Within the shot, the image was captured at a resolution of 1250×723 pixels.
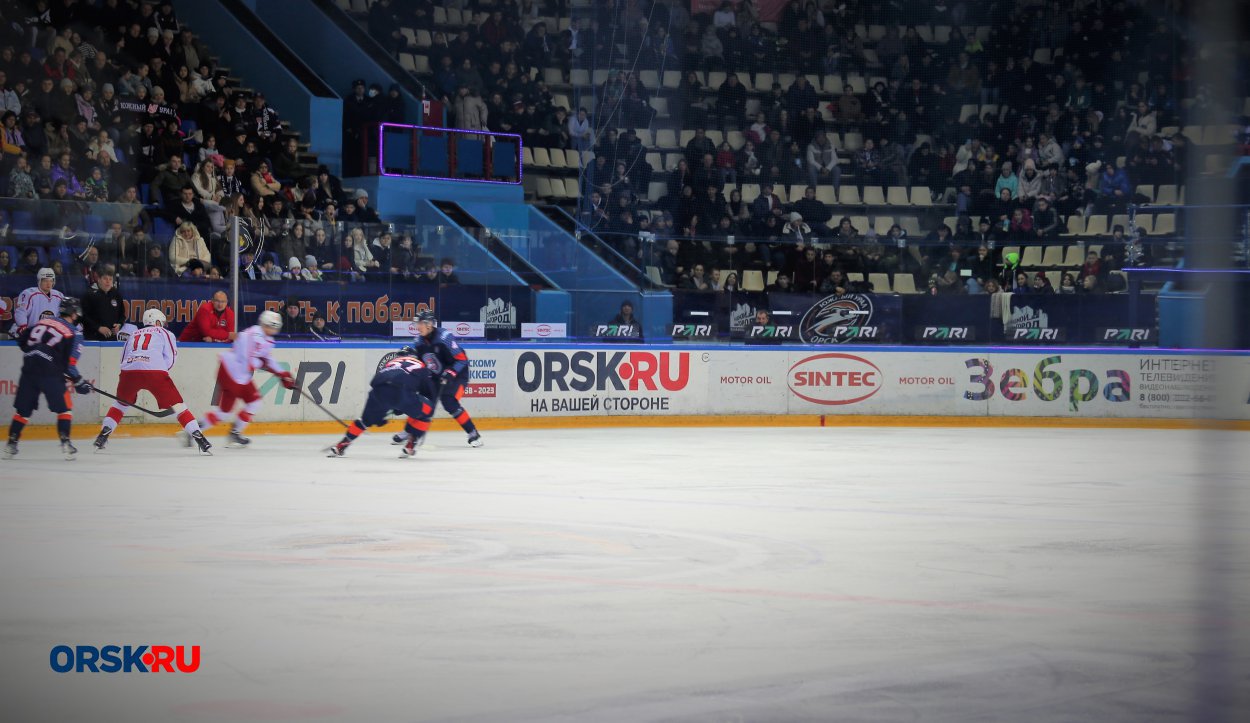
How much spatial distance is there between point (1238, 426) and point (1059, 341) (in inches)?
104

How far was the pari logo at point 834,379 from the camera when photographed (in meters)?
18.9

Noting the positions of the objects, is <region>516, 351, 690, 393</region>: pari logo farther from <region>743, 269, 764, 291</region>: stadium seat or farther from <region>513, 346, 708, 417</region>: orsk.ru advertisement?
<region>743, 269, 764, 291</region>: stadium seat

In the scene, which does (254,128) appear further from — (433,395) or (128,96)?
(433,395)

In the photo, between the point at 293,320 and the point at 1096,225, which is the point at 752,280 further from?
the point at 1096,225

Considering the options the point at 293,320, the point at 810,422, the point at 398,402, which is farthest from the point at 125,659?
the point at 810,422

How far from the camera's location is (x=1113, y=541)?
8375 mm

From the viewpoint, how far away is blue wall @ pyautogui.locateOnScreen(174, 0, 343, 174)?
24.1 meters

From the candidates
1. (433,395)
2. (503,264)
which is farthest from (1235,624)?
(503,264)

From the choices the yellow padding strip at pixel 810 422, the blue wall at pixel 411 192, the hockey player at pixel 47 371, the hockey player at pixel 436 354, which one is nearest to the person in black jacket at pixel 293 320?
the yellow padding strip at pixel 810 422

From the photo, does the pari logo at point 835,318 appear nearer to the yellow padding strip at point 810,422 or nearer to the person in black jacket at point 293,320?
the yellow padding strip at point 810,422

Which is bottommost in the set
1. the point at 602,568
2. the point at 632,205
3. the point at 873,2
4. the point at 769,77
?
the point at 602,568

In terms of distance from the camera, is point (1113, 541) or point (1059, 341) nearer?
point (1113, 541)

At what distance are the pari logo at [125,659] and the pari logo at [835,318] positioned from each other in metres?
14.1

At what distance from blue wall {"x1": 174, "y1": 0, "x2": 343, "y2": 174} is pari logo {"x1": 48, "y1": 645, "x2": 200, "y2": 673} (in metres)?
19.8
